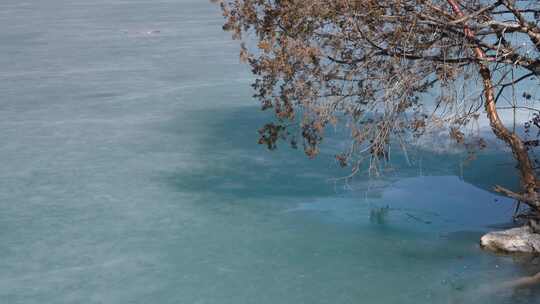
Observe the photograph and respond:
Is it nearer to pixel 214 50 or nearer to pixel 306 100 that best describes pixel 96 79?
pixel 214 50

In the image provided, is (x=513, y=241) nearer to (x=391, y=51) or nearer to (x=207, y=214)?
(x=391, y=51)

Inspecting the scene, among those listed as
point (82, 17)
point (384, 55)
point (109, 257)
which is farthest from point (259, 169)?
point (82, 17)

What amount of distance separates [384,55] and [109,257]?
8.34ft

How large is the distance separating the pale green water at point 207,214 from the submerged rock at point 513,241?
0.39 ft

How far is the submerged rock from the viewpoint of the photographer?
Result: 6773mm

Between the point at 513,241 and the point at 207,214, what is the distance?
254cm

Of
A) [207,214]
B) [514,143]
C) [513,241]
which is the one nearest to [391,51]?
[514,143]

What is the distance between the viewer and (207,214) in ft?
25.8

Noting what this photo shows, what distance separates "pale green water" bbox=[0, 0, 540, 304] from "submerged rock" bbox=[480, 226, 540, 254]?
0.39 feet

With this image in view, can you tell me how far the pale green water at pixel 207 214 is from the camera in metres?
6.38

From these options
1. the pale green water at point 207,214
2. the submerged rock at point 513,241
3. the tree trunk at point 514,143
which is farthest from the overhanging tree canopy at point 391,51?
the pale green water at point 207,214

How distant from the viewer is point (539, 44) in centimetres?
584

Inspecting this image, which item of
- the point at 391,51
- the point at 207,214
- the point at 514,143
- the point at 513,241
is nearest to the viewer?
the point at 391,51

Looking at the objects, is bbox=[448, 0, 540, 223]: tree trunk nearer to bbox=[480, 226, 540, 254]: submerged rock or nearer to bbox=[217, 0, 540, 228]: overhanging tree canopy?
bbox=[217, 0, 540, 228]: overhanging tree canopy
